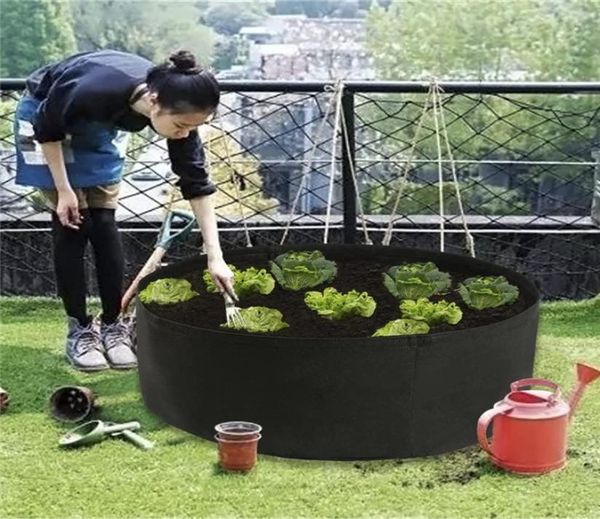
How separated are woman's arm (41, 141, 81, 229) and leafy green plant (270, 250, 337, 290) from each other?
0.58 metres

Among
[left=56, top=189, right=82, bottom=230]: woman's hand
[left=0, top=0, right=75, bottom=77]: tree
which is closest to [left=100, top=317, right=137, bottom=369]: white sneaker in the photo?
[left=56, top=189, right=82, bottom=230]: woman's hand

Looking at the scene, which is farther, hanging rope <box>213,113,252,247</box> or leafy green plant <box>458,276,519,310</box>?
hanging rope <box>213,113,252,247</box>

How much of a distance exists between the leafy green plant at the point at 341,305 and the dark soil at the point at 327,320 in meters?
0.02

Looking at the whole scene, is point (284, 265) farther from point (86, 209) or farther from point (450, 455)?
point (450, 455)

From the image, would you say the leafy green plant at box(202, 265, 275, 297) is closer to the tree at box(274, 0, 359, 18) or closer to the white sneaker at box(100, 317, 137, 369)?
the white sneaker at box(100, 317, 137, 369)

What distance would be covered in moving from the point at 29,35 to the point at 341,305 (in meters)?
26.9

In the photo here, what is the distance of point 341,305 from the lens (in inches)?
94.7

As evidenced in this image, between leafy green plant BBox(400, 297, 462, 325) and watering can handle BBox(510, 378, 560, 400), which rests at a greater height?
leafy green plant BBox(400, 297, 462, 325)

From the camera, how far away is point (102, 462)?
2102 millimetres

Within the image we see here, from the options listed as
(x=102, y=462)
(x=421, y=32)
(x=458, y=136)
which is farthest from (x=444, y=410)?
(x=421, y=32)

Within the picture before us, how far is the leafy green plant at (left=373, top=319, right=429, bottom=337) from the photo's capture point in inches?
87.7

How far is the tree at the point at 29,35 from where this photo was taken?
26500mm

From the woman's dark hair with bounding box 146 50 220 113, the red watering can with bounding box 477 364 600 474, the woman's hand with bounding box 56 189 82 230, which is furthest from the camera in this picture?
the woman's hand with bounding box 56 189 82 230

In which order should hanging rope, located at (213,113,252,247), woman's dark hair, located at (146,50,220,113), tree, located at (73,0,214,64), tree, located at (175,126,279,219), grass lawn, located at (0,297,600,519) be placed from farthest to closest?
tree, located at (73,0,214,64) < tree, located at (175,126,279,219) < hanging rope, located at (213,113,252,247) < woman's dark hair, located at (146,50,220,113) < grass lawn, located at (0,297,600,519)
